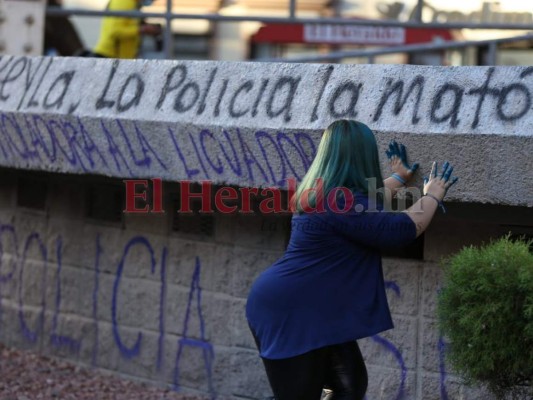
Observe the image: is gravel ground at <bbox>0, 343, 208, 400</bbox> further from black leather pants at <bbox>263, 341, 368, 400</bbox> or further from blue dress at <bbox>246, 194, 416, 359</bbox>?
blue dress at <bbox>246, 194, 416, 359</bbox>

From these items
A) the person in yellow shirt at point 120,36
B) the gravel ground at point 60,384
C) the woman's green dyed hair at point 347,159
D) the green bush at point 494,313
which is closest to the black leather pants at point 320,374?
the green bush at point 494,313

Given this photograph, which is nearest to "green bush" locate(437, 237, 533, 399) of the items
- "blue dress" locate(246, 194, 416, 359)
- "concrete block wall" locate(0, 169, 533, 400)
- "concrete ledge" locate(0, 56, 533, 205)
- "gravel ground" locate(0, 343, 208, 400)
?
"blue dress" locate(246, 194, 416, 359)

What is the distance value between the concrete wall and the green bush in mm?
707

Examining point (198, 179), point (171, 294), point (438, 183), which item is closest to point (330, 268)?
point (438, 183)

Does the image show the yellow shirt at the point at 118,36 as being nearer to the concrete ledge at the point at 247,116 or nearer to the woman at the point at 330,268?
the concrete ledge at the point at 247,116

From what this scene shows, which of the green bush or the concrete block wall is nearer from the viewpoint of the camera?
the green bush

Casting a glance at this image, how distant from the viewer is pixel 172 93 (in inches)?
226

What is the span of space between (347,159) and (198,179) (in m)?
1.57

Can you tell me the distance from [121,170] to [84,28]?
10643mm

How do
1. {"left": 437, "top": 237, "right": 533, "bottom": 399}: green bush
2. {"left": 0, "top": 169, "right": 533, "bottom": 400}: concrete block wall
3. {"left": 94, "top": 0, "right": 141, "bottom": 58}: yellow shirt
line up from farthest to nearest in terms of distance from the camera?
{"left": 94, "top": 0, "right": 141, "bottom": 58}: yellow shirt, {"left": 0, "top": 169, "right": 533, "bottom": 400}: concrete block wall, {"left": 437, "top": 237, "right": 533, "bottom": 399}: green bush

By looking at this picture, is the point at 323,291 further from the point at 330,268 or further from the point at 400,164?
the point at 400,164

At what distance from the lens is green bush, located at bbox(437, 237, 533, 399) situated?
3.84m

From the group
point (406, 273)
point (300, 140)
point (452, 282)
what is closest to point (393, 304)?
point (406, 273)

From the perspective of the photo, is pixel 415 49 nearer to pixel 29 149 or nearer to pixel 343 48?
pixel 29 149
